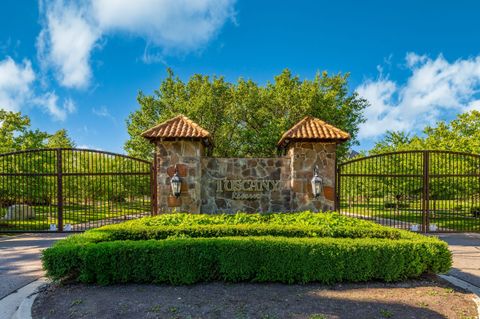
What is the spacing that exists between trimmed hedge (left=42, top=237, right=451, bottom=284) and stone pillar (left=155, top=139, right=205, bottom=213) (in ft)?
12.0

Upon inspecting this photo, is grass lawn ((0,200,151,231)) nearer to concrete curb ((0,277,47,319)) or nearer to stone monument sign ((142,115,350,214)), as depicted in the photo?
stone monument sign ((142,115,350,214))

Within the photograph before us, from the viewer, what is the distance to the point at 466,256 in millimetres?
7453

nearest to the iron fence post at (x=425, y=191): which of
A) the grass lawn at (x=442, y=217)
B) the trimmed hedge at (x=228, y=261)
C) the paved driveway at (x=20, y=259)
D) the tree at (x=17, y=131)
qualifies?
the grass lawn at (x=442, y=217)

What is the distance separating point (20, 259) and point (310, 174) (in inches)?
305

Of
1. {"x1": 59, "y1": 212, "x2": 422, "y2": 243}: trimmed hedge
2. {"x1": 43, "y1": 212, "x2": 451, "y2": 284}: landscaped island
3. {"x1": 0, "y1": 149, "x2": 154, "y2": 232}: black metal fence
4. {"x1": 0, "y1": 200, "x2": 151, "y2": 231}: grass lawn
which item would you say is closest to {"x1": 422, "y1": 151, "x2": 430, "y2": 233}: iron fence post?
{"x1": 59, "y1": 212, "x2": 422, "y2": 243}: trimmed hedge

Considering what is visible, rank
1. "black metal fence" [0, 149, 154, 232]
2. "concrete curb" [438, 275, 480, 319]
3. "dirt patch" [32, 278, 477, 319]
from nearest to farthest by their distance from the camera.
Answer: "dirt patch" [32, 278, 477, 319] < "concrete curb" [438, 275, 480, 319] < "black metal fence" [0, 149, 154, 232]

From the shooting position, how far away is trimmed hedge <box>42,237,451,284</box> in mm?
4949

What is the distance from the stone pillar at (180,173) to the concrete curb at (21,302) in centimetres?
376

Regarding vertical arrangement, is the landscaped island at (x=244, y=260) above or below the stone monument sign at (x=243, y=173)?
below

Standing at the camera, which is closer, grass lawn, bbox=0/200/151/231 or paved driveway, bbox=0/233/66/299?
paved driveway, bbox=0/233/66/299

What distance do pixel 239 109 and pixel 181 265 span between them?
1290 centimetres

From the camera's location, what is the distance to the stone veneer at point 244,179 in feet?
29.0

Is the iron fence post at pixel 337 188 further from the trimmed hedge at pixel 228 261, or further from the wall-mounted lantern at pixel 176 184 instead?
the wall-mounted lantern at pixel 176 184

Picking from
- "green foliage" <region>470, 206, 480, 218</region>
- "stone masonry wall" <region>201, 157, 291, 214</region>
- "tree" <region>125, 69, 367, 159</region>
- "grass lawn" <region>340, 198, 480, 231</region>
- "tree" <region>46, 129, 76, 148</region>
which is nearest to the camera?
"stone masonry wall" <region>201, 157, 291, 214</region>
